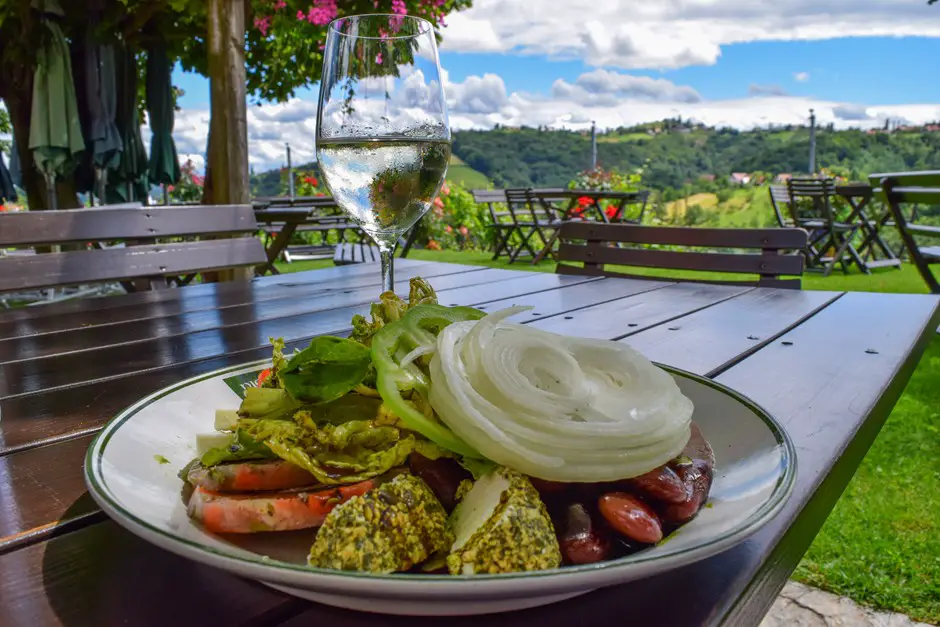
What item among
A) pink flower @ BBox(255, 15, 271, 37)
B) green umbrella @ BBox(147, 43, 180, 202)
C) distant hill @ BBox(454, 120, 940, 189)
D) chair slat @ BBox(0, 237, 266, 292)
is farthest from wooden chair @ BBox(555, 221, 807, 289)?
distant hill @ BBox(454, 120, 940, 189)

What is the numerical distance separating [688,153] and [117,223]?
58.4 feet

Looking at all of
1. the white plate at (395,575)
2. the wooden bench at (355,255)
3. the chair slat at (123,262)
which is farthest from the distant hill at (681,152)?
the white plate at (395,575)

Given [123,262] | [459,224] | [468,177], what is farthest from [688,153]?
[123,262]

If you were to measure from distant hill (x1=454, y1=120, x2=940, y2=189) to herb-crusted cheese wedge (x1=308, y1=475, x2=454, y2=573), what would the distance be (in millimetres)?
15529

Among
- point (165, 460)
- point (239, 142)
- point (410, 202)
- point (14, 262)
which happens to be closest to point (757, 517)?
point (165, 460)

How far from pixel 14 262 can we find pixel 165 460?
6.04ft

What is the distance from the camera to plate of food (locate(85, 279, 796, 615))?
1.31ft

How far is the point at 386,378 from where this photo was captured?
493mm

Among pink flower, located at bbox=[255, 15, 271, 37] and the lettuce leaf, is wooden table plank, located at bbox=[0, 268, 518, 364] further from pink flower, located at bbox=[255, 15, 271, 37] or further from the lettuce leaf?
pink flower, located at bbox=[255, 15, 271, 37]

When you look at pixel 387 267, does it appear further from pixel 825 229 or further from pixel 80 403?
pixel 825 229

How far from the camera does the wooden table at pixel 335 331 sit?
1.49 ft

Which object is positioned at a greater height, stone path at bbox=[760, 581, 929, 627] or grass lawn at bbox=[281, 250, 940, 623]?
grass lawn at bbox=[281, 250, 940, 623]

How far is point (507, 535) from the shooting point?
406 millimetres

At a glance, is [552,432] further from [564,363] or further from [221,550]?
[221,550]
